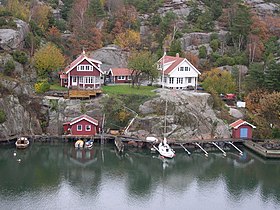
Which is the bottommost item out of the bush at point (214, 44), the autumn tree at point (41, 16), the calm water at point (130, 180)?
the calm water at point (130, 180)

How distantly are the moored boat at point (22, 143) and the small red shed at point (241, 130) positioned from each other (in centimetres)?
2292

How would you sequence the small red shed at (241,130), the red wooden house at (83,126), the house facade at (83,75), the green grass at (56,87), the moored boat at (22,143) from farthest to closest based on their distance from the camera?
the green grass at (56,87) < the house facade at (83,75) < the small red shed at (241,130) < the red wooden house at (83,126) < the moored boat at (22,143)

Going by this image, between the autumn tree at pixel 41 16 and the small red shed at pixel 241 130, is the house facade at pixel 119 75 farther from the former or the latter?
the small red shed at pixel 241 130

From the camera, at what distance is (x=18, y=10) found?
73250mm

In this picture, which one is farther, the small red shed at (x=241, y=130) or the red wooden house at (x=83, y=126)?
the small red shed at (x=241, y=130)

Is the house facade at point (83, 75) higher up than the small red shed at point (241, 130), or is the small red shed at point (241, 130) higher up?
the house facade at point (83, 75)

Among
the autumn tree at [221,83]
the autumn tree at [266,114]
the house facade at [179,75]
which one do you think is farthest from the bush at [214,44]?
the autumn tree at [266,114]

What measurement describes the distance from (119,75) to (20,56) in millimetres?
13577

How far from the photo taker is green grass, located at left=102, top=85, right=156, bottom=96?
5675cm

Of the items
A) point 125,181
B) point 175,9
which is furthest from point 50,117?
point 175,9

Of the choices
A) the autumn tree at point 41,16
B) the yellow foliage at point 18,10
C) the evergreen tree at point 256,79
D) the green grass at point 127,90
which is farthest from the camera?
the autumn tree at point 41,16

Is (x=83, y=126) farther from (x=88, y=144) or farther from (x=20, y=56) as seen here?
(x=20, y=56)

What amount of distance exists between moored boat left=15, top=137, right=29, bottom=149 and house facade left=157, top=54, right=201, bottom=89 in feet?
65.7

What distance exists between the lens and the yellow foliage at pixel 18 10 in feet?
233
